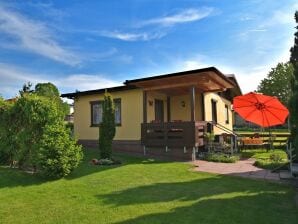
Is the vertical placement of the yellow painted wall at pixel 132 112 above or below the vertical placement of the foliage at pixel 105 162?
above

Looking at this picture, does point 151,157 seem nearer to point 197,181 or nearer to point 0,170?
point 197,181

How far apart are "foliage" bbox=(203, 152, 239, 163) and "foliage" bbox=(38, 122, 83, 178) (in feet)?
20.1

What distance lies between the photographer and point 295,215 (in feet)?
19.0

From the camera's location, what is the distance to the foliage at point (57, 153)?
8.90 meters

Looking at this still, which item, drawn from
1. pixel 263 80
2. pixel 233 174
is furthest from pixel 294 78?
pixel 263 80

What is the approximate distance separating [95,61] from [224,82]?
8162mm

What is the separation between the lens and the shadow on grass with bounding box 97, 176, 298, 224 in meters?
5.55

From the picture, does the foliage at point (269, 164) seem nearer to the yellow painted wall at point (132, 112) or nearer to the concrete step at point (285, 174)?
the concrete step at point (285, 174)

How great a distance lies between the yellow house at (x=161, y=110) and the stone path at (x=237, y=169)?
5.04 feet

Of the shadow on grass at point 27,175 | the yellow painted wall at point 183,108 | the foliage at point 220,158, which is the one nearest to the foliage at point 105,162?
the shadow on grass at point 27,175

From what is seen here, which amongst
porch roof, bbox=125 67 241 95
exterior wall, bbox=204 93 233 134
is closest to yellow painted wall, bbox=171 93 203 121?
exterior wall, bbox=204 93 233 134

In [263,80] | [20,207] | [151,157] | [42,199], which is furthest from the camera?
[263,80]

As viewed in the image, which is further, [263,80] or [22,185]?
[263,80]

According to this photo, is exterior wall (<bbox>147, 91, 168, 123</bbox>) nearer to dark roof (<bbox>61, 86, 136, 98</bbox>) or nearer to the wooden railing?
dark roof (<bbox>61, 86, 136, 98</bbox>)
